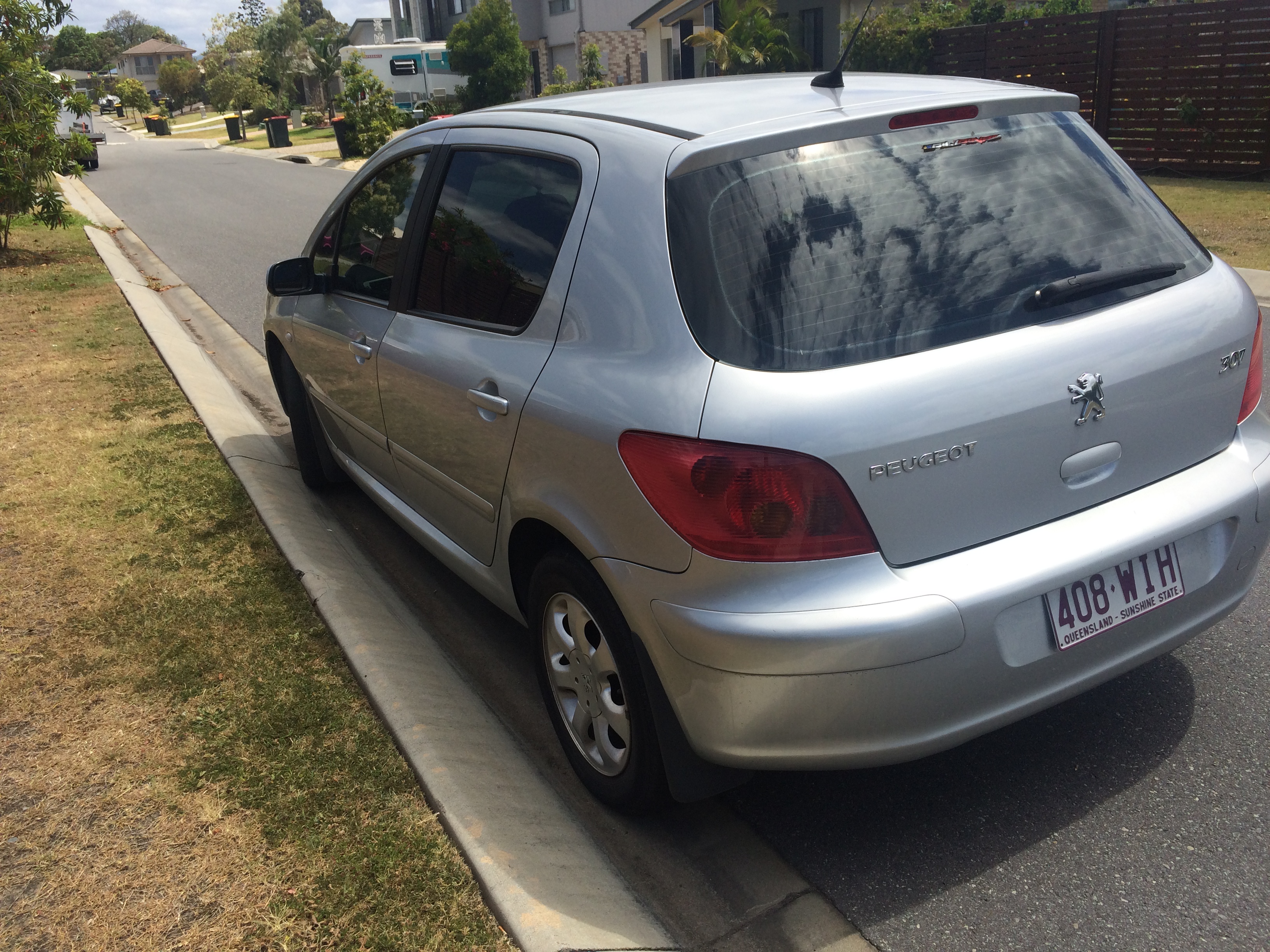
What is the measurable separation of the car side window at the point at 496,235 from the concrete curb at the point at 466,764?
117 cm

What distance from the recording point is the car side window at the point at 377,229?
3945 mm

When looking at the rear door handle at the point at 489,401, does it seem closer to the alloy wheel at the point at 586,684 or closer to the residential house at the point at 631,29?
the alloy wheel at the point at 586,684

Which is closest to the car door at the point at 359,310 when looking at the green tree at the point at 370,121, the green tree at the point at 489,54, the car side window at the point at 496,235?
the car side window at the point at 496,235

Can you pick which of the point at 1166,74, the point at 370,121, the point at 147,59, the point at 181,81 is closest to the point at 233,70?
the point at 181,81

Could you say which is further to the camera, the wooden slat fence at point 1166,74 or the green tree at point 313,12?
the green tree at point 313,12

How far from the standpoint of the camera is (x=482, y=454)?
3.17 metres

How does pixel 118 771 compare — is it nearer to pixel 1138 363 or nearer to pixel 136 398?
pixel 1138 363

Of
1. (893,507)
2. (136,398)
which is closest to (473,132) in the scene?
(893,507)

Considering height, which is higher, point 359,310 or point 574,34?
point 574,34

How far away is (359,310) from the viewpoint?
4152mm

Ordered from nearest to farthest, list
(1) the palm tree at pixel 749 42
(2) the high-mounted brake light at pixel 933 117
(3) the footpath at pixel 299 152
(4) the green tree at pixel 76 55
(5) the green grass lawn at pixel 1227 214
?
(2) the high-mounted brake light at pixel 933 117
(5) the green grass lawn at pixel 1227 214
(1) the palm tree at pixel 749 42
(3) the footpath at pixel 299 152
(4) the green tree at pixel 76 55

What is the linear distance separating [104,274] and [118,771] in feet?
35.4

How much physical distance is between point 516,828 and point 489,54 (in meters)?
39.0

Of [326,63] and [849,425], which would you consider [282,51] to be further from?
[849,425]
